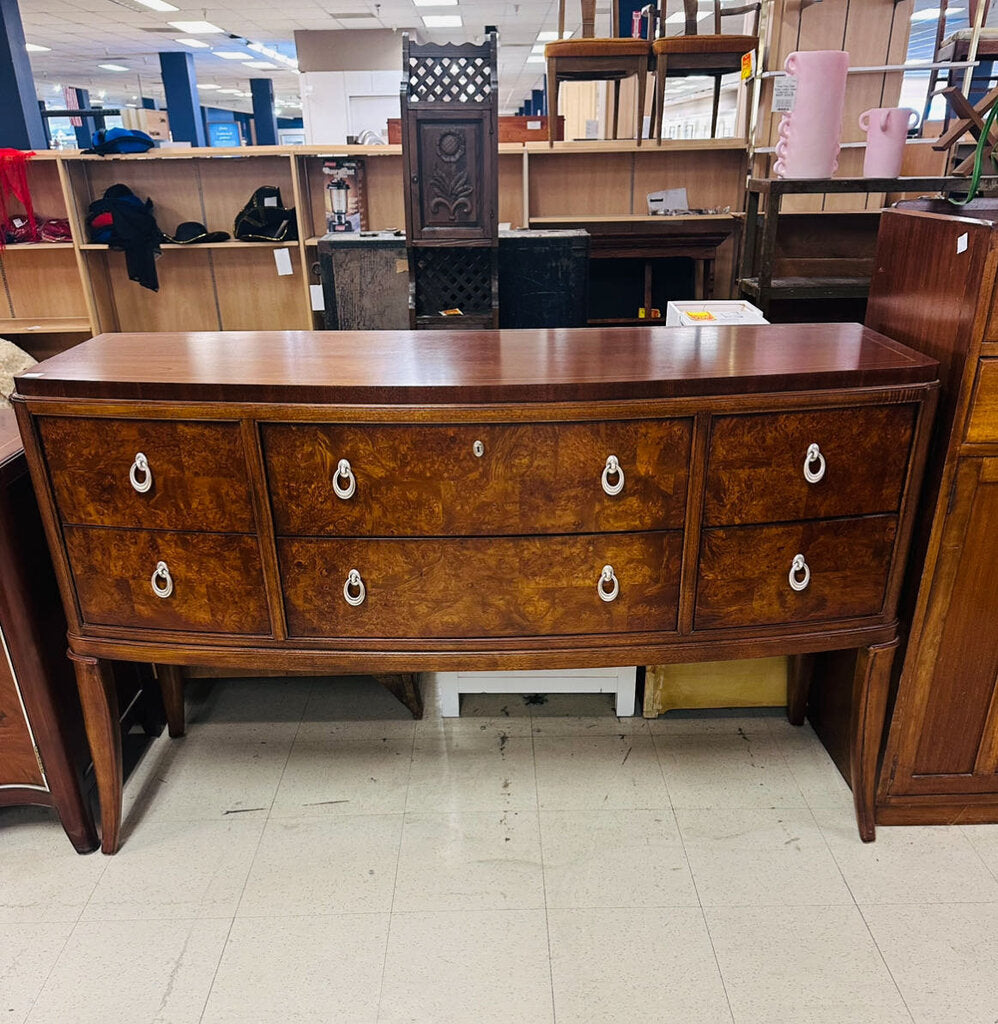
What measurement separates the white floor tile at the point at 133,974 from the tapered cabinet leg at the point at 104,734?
230mm

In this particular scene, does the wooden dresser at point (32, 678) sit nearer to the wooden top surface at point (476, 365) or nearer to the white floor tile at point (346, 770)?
→ the wooden top surface at point (476, 365)

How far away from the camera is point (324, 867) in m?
1.87

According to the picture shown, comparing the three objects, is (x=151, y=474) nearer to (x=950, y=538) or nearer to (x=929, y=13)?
(x=950, y=538)

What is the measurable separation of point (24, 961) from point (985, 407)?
85.1 inches

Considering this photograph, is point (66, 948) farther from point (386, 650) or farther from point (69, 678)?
point (386, 650)

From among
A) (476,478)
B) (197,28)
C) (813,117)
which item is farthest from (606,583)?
(197,28)

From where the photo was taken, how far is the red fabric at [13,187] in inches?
191

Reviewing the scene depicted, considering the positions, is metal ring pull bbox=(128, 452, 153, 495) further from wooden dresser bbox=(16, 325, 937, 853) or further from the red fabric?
the red fabric

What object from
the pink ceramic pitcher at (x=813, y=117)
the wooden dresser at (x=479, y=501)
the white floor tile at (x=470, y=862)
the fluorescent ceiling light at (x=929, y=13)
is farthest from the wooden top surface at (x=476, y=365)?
the fluorescent ceiling light at (x=929, y=13)

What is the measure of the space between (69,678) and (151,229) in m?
3.91

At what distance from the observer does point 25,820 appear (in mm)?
2016

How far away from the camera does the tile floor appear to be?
1.57 m

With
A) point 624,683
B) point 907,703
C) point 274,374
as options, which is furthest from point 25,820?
point 907,703

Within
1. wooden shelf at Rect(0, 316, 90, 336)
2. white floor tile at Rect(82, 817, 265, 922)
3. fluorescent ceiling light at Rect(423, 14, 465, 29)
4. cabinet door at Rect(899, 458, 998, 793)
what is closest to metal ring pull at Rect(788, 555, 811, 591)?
cabinet door at Rect(899, 458, 998, 793)
